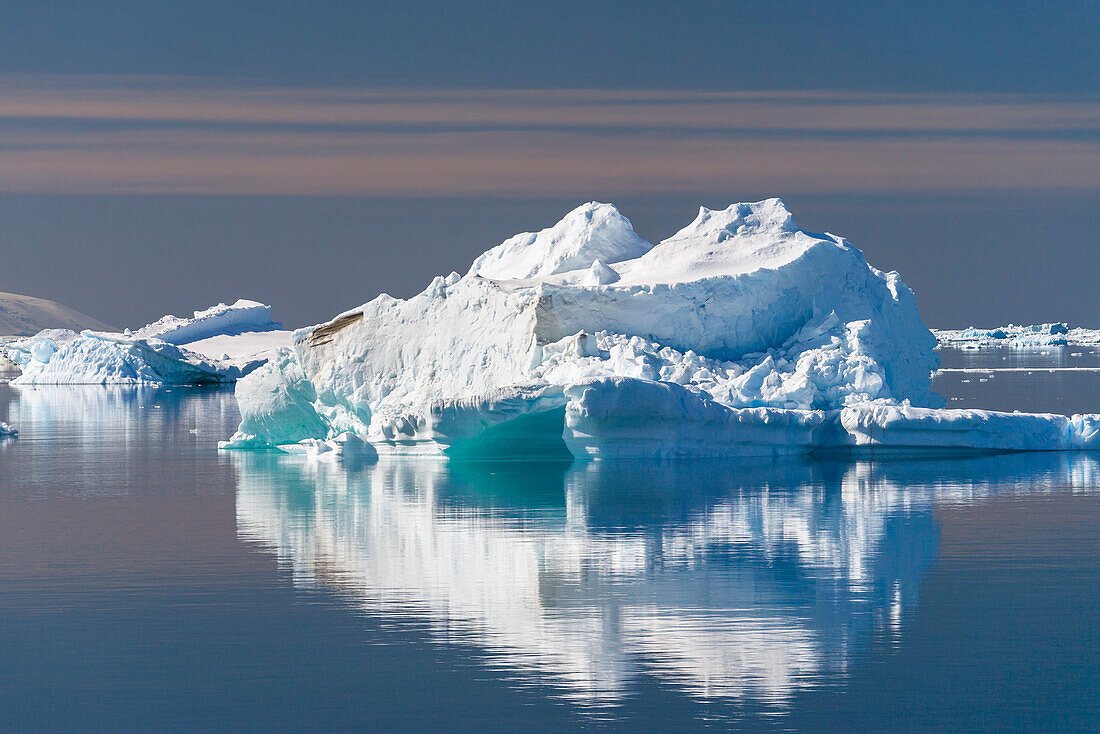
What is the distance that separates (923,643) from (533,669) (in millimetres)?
2262

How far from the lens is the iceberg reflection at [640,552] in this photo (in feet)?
26.8

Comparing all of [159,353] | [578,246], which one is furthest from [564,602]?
[159,353]

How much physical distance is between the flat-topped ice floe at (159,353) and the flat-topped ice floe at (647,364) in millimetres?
33319

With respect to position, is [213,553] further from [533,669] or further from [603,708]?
[603,708]

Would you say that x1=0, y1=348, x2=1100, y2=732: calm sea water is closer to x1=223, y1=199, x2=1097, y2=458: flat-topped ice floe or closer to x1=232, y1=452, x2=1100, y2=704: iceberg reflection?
x1=232, y1=452, x2=1100, y2=704: iceberg reflection

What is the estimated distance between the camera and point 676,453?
18.3 m

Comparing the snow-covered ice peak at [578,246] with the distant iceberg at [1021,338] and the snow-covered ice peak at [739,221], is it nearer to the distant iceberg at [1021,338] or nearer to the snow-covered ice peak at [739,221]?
the snow-covered ice peak at [739,221]

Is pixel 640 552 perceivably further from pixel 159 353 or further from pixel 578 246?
pixel 159 353

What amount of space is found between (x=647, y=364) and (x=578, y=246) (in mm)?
4296

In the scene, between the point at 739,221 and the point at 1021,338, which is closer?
the point at 739,221

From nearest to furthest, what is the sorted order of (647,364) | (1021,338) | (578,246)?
(647,364)
(578,246)
(1021,338)

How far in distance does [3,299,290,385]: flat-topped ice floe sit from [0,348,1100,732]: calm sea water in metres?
38.2

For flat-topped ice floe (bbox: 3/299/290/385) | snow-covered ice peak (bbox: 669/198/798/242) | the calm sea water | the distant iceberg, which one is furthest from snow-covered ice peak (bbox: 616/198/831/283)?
the distant iceberg

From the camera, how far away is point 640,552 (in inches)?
456
